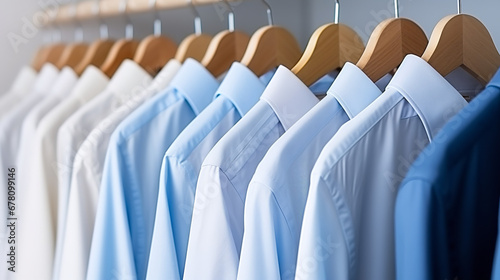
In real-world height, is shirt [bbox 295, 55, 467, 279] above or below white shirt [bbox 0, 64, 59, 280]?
below

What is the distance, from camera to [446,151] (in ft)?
1.78

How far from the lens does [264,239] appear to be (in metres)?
0.67

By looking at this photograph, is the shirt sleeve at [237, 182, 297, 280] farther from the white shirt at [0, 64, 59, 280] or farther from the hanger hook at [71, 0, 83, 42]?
the hanger hook at [71, 0, 83, 42]

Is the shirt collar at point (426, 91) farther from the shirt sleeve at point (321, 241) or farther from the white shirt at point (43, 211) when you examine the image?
the white shirt at point (43, 211)

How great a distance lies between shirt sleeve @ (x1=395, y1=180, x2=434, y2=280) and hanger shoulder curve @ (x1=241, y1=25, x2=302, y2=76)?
42 cm

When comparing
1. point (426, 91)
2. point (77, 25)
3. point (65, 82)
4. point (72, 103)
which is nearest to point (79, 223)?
point (72, 103)

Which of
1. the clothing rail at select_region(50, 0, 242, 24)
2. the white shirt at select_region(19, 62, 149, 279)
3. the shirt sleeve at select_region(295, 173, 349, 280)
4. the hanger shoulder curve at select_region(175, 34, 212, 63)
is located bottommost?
the shirt sleeve at select_region(295, 173, 349, 280)

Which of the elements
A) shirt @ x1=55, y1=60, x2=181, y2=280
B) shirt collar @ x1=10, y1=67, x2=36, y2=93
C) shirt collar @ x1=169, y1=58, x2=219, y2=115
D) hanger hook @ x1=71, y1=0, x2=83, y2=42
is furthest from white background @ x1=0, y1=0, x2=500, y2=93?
shirt @ x1=55, y1=60, x2=181, y2=280

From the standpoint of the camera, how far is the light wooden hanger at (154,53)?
3.66 feet

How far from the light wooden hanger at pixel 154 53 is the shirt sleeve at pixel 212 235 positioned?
0.43m

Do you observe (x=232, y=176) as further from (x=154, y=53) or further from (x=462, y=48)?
(x=154, y=53)

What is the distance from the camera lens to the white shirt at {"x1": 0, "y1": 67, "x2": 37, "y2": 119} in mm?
1266

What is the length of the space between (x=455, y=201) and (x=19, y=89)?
101cm

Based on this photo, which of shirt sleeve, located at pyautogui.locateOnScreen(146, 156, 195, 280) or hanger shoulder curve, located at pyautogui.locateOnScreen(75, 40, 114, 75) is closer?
shirt sleeve, located at pyautogui.locateOnScreen(146, 156, 195, 280)
